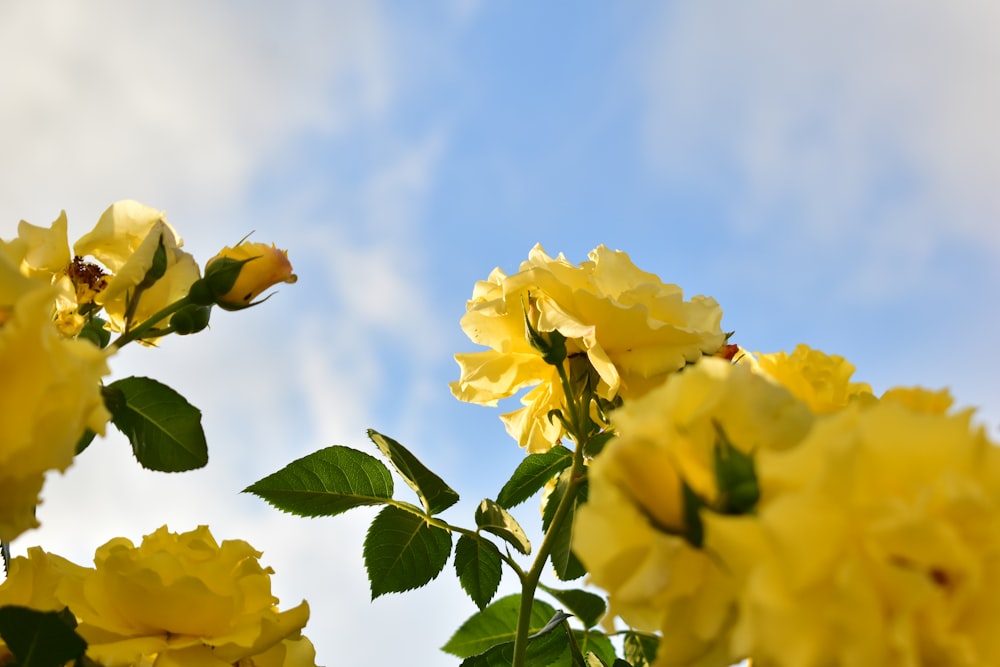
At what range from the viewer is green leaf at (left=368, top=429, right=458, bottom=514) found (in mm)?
1418

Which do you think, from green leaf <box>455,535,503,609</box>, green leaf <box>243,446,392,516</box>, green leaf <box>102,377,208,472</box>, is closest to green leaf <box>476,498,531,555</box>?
green leaf <box>455,535,503,609</box>

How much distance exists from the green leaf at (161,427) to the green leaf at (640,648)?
881 millimetres

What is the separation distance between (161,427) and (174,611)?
248 mm

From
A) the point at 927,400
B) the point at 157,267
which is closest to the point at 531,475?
the point at 157,267

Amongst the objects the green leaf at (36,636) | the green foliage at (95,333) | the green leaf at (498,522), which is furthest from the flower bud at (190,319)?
the green leaf at (498,522)

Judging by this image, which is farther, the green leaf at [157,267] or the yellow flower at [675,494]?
the green leaf at [157,267]

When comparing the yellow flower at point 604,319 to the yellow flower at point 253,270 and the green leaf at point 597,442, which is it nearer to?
the green leaf at point 597,442

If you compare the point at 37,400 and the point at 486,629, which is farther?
the point at 486,629

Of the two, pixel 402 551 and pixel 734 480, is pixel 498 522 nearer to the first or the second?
pixel 402 551

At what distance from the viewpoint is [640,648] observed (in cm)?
161

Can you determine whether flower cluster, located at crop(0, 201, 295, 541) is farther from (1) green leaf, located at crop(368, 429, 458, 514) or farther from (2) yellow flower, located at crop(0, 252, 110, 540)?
(1) green leaf, located at crop(368, 429, 458, 514)

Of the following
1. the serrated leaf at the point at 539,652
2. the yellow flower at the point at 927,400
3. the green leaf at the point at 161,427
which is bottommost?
the serrated leaf at the point at 539,652

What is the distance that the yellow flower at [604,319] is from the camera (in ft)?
4.60

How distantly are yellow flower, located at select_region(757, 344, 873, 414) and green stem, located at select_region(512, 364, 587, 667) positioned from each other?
35 centimetres
